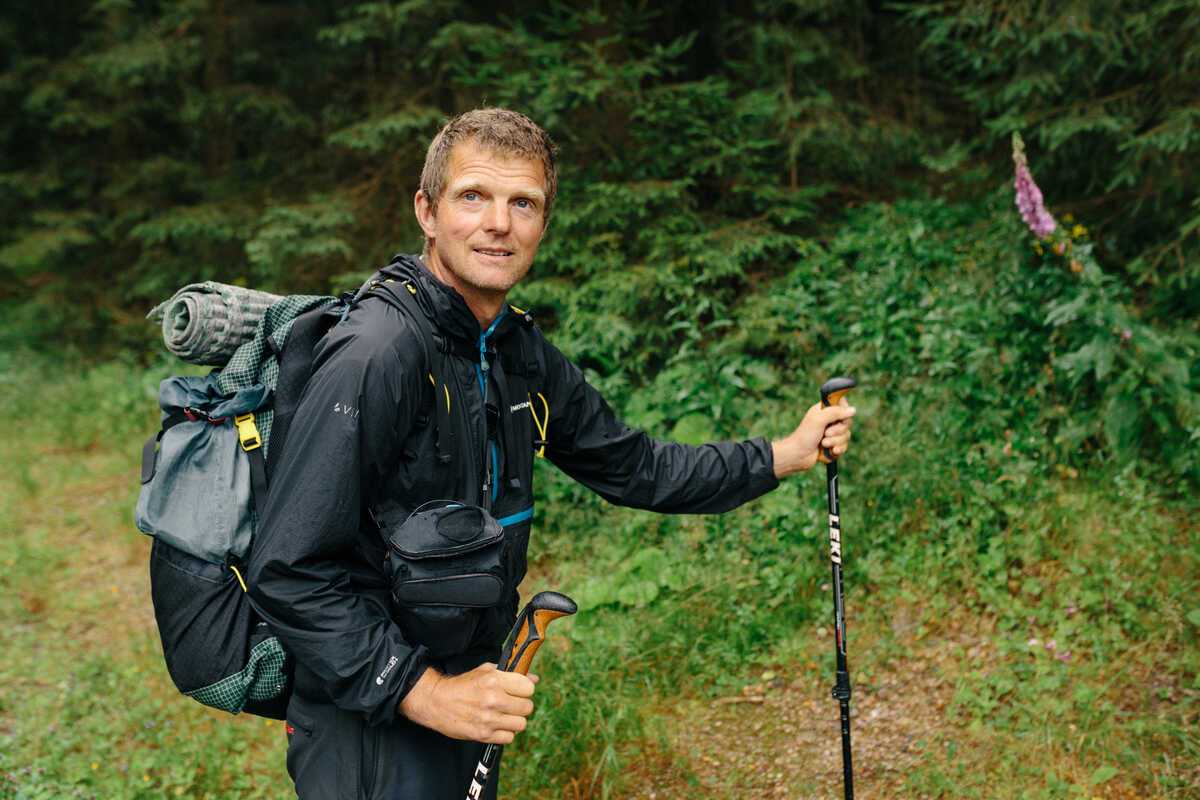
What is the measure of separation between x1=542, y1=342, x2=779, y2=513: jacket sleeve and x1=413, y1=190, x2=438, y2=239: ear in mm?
634

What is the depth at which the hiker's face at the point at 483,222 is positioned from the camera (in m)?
2.31

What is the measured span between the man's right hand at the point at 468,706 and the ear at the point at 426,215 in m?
1.10

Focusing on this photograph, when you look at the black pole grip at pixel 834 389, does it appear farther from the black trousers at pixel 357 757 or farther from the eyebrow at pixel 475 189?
the black trousers at pixel 357 757

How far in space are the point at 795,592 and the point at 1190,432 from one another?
2135 millimetres

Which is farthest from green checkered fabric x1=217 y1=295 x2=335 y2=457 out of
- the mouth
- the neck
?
the mouth

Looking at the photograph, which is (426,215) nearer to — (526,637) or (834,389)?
(526,637)

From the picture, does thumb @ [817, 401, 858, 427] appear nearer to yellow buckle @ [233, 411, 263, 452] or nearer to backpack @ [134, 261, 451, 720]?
backpack @ [134, 261, 451, 720]

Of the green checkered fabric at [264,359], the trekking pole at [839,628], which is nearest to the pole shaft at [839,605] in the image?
the trekking pole at [839,628]

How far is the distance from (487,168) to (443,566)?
100cm

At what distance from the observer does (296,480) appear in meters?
1.98

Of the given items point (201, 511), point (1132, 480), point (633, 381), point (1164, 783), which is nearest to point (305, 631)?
point (201, 511)

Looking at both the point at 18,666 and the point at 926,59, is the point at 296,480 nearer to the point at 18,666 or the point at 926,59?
the point at 18,666

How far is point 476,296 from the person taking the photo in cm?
236

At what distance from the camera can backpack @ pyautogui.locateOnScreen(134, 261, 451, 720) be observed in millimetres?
2189
